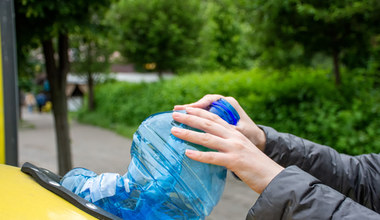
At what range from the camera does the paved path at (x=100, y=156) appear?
4829mm

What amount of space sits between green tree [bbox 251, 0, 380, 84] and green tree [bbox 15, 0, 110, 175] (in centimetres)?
260

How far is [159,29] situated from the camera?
1234 cm

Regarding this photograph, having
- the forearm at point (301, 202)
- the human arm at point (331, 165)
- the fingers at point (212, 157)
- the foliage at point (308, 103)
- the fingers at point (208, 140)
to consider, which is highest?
the fingers at point (208, 140)

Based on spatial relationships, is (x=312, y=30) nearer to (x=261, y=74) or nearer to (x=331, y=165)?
(x=261, y=74)

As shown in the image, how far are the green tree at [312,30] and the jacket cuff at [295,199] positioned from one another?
4218 mm

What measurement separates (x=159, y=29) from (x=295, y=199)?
11947 mm

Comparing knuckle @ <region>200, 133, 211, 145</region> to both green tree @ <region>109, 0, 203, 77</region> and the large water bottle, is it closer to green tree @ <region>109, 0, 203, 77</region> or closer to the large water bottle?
the large water bottle

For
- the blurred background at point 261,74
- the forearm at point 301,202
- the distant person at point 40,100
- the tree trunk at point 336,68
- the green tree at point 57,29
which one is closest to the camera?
the forearm at point 301,202

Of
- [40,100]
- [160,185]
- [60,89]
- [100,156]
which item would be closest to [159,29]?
[100,156]

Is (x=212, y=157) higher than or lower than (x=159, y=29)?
lower

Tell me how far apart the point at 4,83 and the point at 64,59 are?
2488mm

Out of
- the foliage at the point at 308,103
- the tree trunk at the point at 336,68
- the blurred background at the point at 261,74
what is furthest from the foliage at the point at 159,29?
the tree trunk at the point at 336,68

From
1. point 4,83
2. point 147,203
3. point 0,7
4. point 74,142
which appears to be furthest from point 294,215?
point 74,142

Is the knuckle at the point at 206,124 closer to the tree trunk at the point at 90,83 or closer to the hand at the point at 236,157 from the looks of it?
the hand at the point at 236,157
